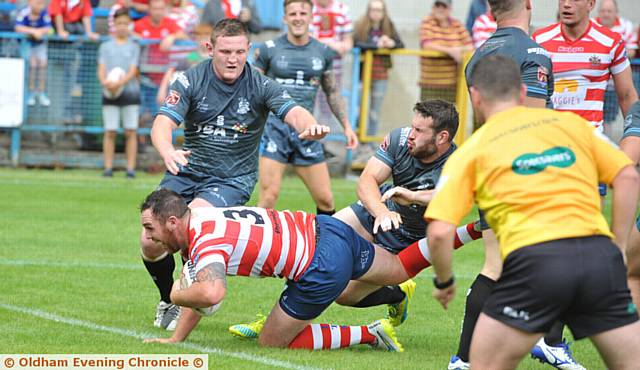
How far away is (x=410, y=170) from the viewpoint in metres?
7.70

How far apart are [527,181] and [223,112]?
3742 millimetres

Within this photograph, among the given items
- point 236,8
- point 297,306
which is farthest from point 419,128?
point 236,8

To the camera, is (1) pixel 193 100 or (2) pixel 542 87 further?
(1) pixel 193 100

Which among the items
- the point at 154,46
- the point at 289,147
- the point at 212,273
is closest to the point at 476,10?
the point at 154,46

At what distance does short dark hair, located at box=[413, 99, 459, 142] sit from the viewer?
7.33 m

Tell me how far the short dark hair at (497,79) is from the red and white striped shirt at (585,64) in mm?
3688

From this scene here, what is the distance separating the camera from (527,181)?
4957mm

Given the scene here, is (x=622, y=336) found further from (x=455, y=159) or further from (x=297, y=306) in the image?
(x=297, y=306)

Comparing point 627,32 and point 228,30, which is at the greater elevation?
point 228,30

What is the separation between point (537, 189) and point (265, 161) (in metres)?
7.18

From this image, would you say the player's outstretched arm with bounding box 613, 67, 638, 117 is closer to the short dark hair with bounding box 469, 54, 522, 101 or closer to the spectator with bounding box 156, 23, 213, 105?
the short dark hair with bounding box 469, 54, 522, 101

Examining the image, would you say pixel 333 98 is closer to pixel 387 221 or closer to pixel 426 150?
pixel 426 150

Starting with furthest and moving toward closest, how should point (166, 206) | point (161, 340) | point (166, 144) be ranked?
1. point (166, 144)
2. point (161, 340)
3. point (166, 206)

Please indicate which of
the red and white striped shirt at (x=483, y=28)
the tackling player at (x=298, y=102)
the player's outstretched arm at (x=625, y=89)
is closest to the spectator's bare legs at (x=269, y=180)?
the tackling player at (x=298, y=102)
